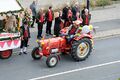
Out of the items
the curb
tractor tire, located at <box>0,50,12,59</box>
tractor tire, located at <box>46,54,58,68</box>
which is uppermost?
the curb

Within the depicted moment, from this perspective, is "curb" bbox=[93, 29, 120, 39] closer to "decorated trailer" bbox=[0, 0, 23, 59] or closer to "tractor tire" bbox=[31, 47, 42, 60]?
"tractor tire" bbox=[31, 47, 42, 60]

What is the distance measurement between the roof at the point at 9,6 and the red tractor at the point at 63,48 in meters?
1.75

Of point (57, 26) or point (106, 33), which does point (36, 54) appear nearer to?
point (57, 26)

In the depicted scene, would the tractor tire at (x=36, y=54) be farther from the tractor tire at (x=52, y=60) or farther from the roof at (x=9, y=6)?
the roof at (x=9, y=6)

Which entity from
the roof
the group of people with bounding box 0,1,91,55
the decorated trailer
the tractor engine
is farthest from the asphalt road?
the roof

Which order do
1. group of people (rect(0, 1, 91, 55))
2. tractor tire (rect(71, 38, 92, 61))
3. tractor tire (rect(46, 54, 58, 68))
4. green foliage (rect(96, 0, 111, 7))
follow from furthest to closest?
green foliage (rect(96, 0, 111, 7))
group of people (rect(0, 1, 91, 55))
tractor tire (rect(71, 38, 92, 61))
tractor tire (rect(46, 54, 58, 68))

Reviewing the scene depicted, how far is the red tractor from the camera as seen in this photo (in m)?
18.3

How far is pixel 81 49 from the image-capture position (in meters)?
18.8

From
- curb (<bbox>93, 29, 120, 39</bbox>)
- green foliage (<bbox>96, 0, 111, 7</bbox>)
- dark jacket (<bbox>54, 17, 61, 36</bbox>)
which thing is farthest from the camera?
green foliage (<bbox>96, 0, 111, 7</bbox>)

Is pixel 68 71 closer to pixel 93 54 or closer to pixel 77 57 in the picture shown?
pixel 77 57

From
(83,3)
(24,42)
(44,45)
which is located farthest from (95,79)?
(83,3)

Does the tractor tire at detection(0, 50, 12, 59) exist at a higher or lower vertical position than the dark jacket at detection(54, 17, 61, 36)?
lower

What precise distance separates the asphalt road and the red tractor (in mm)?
280

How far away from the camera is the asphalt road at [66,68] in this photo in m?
17.2
